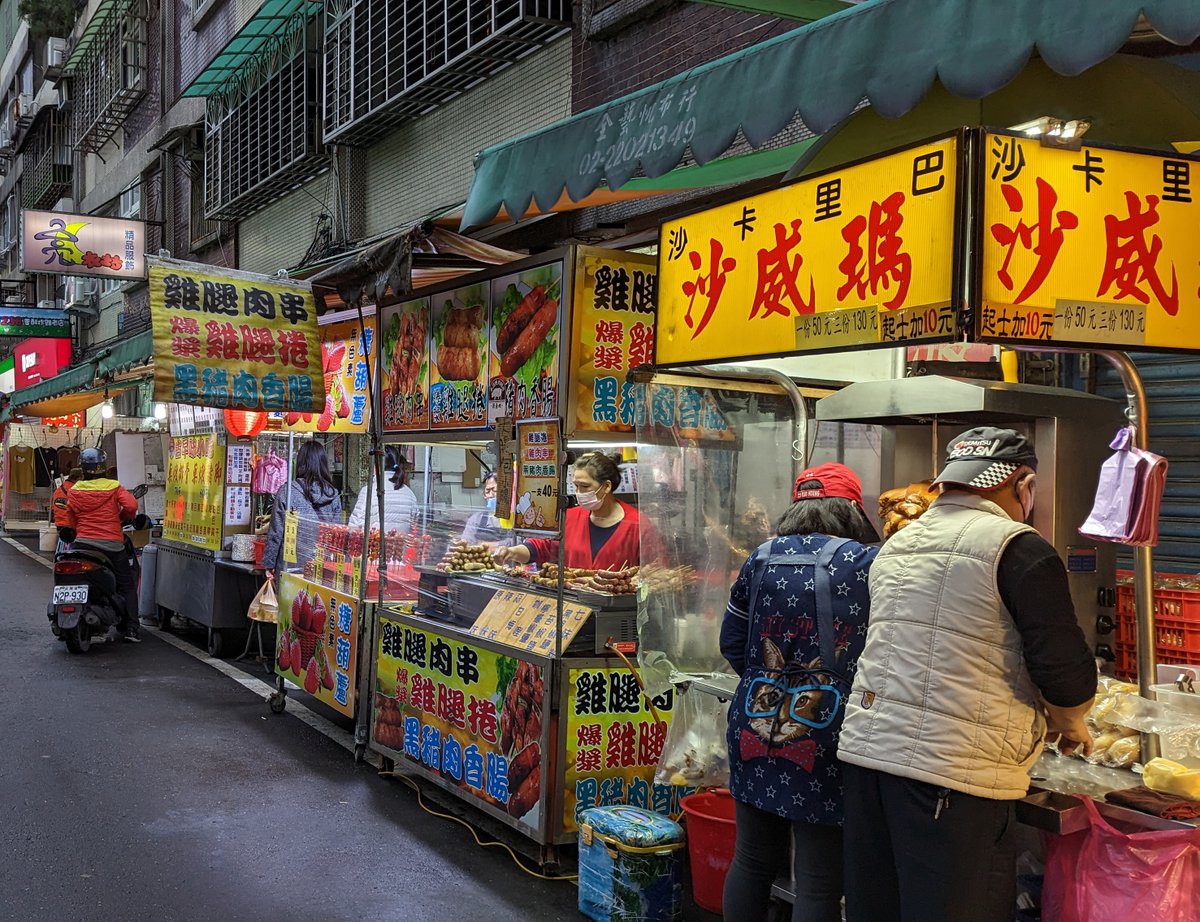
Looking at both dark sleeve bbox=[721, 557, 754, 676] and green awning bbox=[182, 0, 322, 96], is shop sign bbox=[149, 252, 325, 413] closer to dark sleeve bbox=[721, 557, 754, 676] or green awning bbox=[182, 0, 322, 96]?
dark sleeve bbox=[721, 557, 754, 676]

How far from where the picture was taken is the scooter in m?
11.9

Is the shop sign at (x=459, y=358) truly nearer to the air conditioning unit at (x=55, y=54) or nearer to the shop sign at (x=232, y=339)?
the shop sign at (x=232, y=339)

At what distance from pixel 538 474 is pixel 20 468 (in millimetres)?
27932

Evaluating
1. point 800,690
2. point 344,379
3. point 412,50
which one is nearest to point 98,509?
point 344,379

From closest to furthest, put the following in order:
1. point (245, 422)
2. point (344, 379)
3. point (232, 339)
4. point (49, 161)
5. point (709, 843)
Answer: point (709, 843)
point (232, 339)
point (344, 379)
point (245, 422)
point (49, 161)

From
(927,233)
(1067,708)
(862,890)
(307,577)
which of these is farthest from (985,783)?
(307,577)

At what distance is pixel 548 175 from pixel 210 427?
8.97m

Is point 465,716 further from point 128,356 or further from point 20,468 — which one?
point 20,468

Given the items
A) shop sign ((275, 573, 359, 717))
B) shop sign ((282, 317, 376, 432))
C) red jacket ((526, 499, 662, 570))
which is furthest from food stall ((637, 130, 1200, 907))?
shop sign ((282, 317, 376, 432))

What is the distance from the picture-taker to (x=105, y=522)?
1240 cm

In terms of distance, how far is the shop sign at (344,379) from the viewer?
951 cm

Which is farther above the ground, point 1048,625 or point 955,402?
point 955,402

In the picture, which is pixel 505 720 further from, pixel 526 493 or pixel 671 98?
pixel 671 98

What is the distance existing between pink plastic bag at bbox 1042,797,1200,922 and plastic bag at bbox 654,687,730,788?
167 cm
